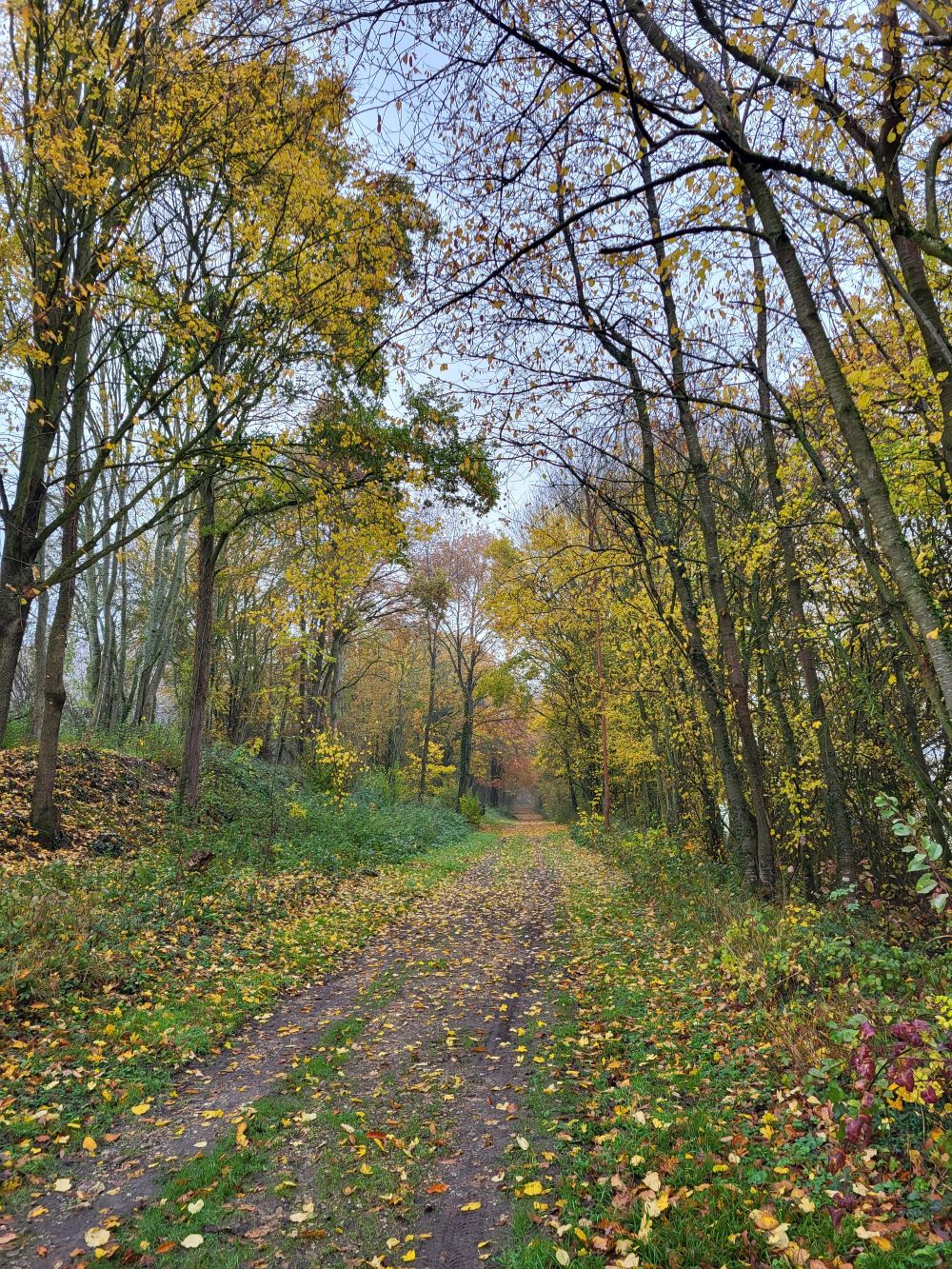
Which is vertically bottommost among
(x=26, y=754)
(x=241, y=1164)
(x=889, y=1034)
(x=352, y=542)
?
(x=241, y=1164)

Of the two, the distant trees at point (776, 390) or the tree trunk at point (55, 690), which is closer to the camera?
the distant trees at point (776, 390)

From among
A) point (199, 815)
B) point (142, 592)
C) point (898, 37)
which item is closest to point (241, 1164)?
point (898, 37)

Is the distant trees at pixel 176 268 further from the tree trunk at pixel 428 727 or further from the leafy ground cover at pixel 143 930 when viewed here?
the tree trunk at pixel 428 727

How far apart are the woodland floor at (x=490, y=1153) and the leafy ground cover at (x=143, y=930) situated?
0.75 feet

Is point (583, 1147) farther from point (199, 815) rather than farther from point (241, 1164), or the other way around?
point (199, 815)

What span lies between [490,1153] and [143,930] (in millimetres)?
4608

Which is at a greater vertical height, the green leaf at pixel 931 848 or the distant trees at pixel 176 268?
the distant trees at pixel 176 268

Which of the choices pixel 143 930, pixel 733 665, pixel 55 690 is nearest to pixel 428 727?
pixel 55 690

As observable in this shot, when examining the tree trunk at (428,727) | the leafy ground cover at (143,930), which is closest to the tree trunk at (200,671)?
the leafy ground cover at (143,930)

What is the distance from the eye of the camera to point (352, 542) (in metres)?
10.2

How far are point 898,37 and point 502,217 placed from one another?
8.29 feet

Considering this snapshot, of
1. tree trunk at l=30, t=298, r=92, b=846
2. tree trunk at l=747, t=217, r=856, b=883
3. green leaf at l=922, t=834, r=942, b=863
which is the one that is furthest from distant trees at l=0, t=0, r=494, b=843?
green leaf at l=922, t=834, r=942, b=863

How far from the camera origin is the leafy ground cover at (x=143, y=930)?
14.1ft

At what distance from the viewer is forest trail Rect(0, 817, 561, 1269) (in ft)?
9.87
